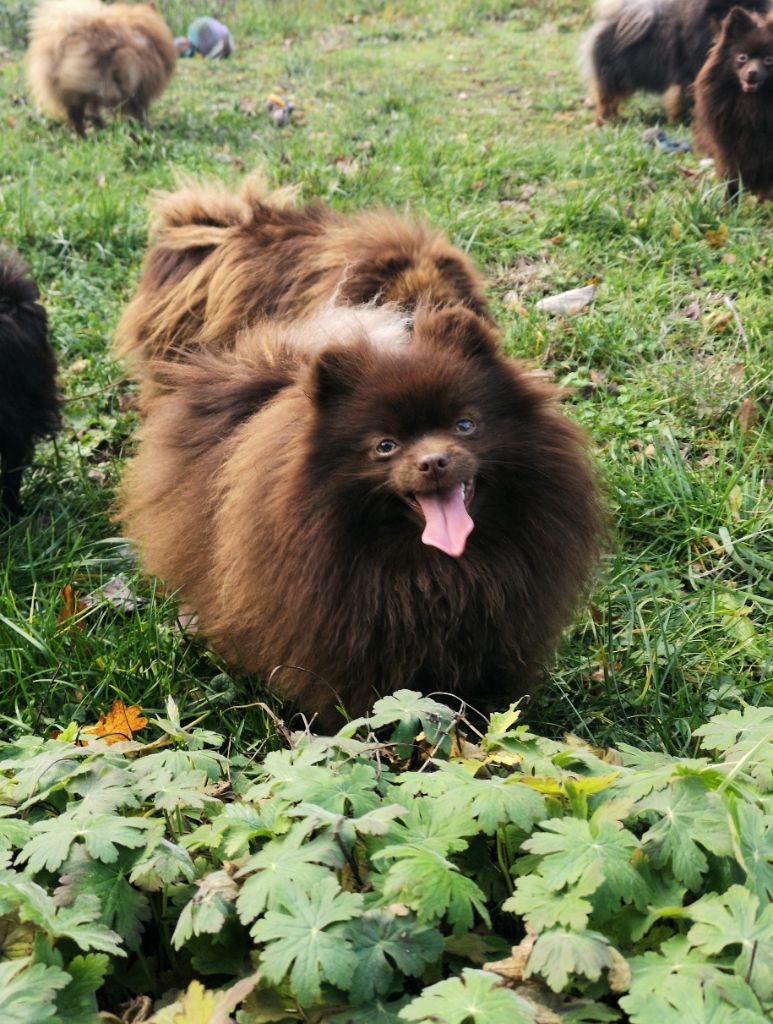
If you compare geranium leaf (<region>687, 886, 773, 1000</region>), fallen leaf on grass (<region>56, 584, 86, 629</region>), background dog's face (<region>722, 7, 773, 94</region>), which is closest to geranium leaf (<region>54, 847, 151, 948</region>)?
geranium leaf (<region>687, 886, 773, 1000</region>)

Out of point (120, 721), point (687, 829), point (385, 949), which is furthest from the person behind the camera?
point (120, 721)

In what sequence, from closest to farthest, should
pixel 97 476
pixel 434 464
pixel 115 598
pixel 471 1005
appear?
pixel 471 1005, pixel 434 464, pixel 115 598, pixel 97 476

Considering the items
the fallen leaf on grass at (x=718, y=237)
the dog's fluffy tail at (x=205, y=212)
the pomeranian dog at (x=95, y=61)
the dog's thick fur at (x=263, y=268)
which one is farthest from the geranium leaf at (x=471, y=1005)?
the pomeranian dog at (x=95, y=61)

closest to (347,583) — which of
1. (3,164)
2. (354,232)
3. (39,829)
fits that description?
(39,829)

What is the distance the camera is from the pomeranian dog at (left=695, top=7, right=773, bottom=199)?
6367mm

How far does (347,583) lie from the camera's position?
275cm

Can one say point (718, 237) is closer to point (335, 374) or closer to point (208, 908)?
point (335, 374)

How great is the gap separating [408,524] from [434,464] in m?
→ 0.27

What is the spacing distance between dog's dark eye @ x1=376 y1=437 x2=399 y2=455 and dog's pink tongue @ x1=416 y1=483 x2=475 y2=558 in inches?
6.0

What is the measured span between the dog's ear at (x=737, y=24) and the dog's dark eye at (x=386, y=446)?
532cm

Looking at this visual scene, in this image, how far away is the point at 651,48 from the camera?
354 inches

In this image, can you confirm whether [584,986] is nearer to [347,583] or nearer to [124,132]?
[347,583]

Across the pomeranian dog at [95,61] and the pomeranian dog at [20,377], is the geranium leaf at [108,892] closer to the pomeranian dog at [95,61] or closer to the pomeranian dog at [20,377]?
the pomeranian dog at [20,377]

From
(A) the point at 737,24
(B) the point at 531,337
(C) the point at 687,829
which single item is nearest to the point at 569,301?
(B) the point at 531,337
